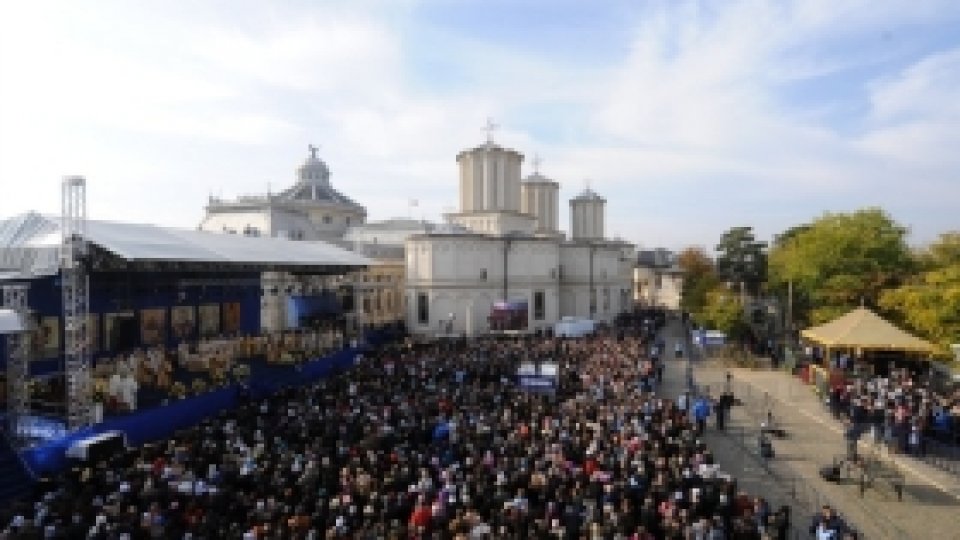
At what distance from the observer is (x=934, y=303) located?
968 inches

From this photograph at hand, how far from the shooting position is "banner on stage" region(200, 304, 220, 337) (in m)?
27.0

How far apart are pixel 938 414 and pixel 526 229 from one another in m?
35.6

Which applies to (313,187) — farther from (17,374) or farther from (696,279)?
(17,374)

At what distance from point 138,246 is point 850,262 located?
103 feet

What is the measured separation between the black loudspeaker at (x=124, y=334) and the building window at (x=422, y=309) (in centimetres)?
2177

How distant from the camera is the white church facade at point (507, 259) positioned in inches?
1704

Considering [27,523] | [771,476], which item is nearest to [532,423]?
[771,476]

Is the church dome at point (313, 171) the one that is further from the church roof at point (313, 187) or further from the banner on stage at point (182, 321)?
the banner on stage at point (182, 321)

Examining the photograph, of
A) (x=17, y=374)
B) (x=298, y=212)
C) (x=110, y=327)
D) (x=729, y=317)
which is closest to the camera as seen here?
(x=17, y=374)

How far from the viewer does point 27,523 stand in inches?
396

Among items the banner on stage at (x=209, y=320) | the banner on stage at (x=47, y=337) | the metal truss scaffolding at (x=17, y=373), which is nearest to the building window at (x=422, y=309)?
the banner on stage at (x=209, y=320)

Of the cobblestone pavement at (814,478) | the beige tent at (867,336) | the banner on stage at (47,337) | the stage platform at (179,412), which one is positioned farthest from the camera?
the beige tent at (867,336)

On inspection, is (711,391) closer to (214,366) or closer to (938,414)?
(938,414)

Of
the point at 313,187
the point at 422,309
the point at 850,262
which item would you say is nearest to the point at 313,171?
the point at 313,187
